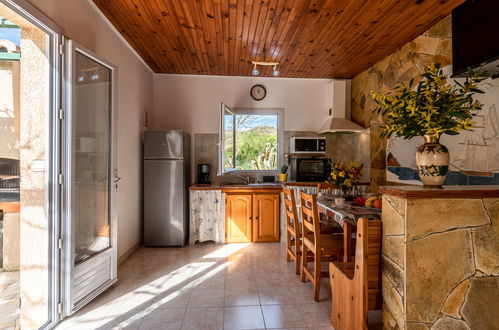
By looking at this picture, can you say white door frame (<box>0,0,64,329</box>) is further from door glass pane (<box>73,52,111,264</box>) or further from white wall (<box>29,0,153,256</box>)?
white wall (<box>29,0,153,256</box>)

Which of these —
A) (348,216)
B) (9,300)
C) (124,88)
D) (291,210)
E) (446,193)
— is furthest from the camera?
(124,88)

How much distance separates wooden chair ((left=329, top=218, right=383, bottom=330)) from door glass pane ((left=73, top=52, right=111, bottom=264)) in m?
2.08

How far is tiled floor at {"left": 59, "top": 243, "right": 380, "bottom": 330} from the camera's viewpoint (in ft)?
6.69

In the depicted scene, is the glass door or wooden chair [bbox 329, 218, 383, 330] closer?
wooden chair [bbox 329, 218, 383, 330]

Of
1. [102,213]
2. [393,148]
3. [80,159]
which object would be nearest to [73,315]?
[102,213]

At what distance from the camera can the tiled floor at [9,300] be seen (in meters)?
1.99

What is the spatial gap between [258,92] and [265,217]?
84.9 inches

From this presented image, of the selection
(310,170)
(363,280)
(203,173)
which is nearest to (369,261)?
(363,280)

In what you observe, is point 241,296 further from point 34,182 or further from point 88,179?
point 34,182

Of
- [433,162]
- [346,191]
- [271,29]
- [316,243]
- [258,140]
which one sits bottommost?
[316,243]

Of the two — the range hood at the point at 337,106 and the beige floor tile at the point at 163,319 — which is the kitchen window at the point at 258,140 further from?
the beige floor tile at the point at 163,319

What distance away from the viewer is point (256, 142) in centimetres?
474

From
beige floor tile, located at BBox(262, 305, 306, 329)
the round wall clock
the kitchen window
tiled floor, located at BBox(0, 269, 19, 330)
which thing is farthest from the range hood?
tiled floor, located at BBox(0, 269, 19, 330)

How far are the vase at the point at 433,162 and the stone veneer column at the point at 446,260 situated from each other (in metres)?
0.12
